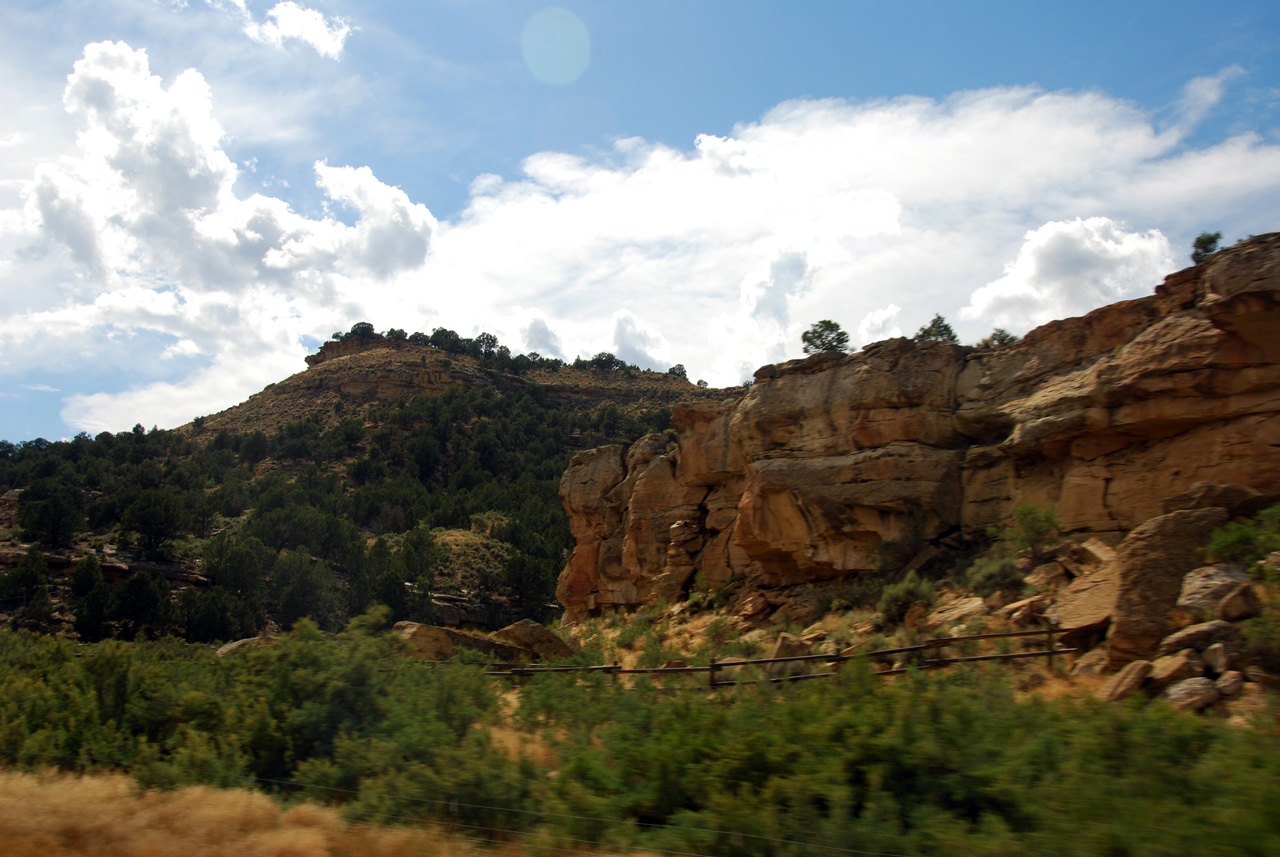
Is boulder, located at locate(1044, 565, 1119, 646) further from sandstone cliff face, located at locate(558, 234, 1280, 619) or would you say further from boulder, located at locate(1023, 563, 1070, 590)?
sandstone cliff face, located at locate(558, 234, 1280, 619)

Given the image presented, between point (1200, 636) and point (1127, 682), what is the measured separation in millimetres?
1151

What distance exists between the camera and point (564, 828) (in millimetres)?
7121

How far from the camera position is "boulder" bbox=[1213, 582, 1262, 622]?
972 centimetres

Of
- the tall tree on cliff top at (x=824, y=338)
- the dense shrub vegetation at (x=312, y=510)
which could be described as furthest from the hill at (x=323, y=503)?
the tall tree on cliff top at (x=824, y=338)

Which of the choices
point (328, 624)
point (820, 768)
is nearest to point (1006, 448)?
point (820, 768)

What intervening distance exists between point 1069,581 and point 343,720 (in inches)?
479

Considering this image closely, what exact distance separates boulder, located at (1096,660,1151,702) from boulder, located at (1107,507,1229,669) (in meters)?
0.83

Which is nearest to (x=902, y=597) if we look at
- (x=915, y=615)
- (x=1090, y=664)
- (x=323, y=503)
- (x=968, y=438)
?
(x=915, y=615)

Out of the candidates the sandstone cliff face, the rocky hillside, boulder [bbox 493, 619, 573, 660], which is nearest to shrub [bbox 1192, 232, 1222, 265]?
the sandstone cliff face

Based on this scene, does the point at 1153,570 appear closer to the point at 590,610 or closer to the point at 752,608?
the point at 752,608

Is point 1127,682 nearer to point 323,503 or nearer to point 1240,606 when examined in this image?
point 1240,606

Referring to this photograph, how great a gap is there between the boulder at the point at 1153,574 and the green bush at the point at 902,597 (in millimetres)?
5150

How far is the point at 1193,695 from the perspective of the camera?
8562 mm

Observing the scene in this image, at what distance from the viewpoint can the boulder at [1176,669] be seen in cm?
911
